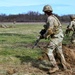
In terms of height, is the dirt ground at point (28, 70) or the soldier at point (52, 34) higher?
the soldier at point (52, 34)

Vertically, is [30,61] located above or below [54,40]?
below

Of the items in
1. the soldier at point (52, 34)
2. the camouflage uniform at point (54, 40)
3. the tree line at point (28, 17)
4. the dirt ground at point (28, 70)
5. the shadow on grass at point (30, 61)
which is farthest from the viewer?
the tree line at point (28, 17)

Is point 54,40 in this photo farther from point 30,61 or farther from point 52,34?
point 30,61

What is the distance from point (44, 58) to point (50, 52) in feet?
8.06

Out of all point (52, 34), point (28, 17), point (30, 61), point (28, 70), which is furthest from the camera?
point (28, 17)

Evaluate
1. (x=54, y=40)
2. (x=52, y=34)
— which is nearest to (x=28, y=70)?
(x=54, y=40)

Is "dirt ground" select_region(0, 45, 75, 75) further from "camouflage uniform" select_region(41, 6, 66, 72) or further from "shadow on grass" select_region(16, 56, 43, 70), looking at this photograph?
"camouflage uniform" select_region(41, 6, 66, 72)

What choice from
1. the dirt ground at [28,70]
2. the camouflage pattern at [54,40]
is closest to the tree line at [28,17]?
the dirt ground at [28,70]

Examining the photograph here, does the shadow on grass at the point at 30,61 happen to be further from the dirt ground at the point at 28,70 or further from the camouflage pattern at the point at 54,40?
the camouflage pattern at the point at 54,40

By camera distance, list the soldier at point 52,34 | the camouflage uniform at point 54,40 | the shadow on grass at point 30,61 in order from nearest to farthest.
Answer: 1. the soldier at point 52,34
2. the camouflage uniform at point 54,40
3. the shadow on grass at point 30,61

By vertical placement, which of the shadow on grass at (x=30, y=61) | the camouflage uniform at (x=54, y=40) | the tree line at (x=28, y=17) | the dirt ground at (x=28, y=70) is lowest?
the tree line at (x=28, y=17)

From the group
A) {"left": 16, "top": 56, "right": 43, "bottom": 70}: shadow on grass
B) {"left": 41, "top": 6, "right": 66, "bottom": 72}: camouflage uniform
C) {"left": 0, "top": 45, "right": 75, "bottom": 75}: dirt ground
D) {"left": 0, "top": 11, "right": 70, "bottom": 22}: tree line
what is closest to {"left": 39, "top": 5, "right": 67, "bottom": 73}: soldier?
{"left": 41, "top": 6, "right": 66, "bottom": 72}: camouflage uniform

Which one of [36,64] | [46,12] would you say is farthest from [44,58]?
[46,12]

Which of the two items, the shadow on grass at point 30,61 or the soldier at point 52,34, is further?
the shadow on grass at point 30,61
